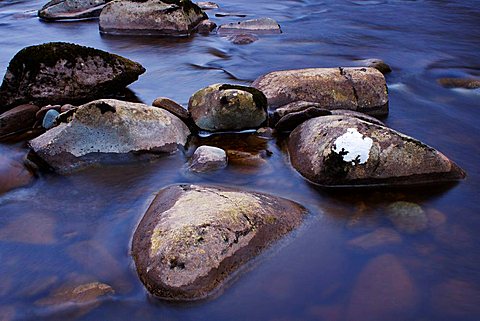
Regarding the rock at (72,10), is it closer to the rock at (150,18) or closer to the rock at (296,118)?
the rock at (150,18)

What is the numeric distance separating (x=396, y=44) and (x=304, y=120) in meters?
5.75

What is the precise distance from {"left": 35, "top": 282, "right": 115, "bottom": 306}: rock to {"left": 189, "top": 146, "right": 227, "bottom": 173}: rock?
193cm

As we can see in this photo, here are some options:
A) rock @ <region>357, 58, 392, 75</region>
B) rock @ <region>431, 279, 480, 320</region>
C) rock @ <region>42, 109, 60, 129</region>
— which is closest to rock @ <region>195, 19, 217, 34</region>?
rock @ <region>357, 58, 392, 75</region>

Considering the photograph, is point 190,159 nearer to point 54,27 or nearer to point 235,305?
point 235,305

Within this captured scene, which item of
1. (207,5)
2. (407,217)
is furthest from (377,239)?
(207,5)

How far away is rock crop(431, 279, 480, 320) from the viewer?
11.9 feet

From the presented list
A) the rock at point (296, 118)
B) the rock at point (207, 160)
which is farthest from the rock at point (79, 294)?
the rock at point (296, 118)

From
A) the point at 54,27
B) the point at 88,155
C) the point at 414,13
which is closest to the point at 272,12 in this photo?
the point at 414,13

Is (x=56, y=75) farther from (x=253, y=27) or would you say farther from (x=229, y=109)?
(x=253, y=27)

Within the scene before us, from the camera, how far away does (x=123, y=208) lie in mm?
4953

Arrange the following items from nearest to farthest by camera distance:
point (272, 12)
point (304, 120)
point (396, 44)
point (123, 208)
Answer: point (123, 208), point (304, 120), point (396, 44), point (272, 12)

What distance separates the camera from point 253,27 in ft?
40.3

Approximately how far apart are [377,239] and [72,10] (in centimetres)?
1214

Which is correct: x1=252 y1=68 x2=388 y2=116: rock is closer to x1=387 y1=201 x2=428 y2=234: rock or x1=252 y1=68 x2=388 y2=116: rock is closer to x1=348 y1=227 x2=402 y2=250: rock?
x1=387 y1=201 x2=428 y2=234: rock
